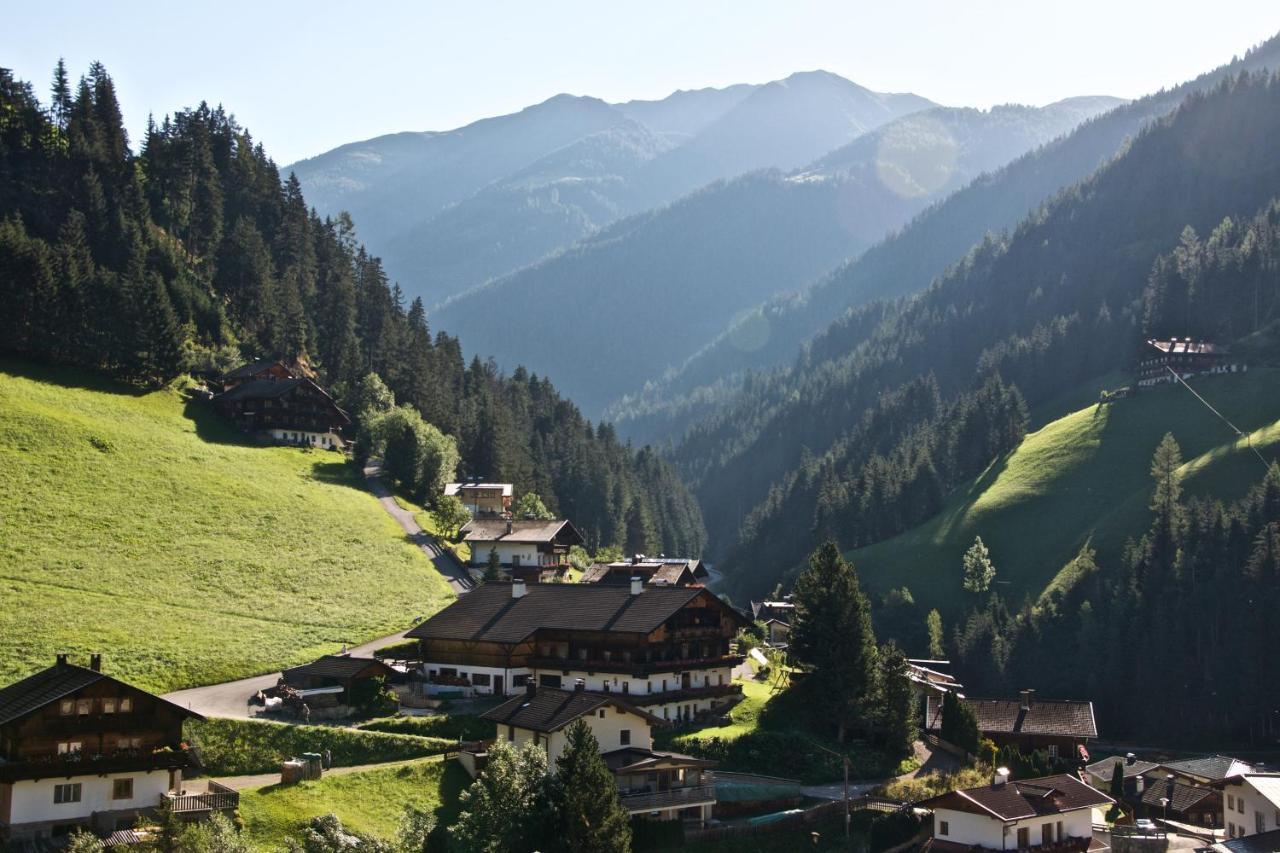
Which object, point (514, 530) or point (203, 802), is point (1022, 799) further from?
point (514, 530)

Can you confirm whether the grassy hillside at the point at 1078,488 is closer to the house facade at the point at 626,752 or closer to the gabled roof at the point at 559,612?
the gabled roof at the point at 559,612

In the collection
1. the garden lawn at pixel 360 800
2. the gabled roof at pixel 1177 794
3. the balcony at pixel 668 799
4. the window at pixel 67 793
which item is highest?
the window at pixel 67 793

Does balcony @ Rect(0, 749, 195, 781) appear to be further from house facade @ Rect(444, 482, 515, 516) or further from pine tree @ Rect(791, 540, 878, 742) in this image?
house facade @ Rect(444, 482, 515, 516)

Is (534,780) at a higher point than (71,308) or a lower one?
lower

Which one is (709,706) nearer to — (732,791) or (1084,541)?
(732,791)

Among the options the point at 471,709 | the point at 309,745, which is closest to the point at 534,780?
the point at 309,745

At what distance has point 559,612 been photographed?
277 ft

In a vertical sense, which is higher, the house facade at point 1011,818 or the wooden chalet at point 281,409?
the wooden chalet at point 281,409

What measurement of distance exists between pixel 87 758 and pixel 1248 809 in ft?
207

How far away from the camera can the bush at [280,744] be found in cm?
6444

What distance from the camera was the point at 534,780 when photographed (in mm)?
59375

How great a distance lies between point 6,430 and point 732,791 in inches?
2605

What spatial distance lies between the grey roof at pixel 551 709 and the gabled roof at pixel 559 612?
1016cm

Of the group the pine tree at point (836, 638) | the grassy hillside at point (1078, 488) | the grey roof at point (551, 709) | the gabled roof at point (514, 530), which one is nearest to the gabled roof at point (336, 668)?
the grey roof at point (551, 709)
